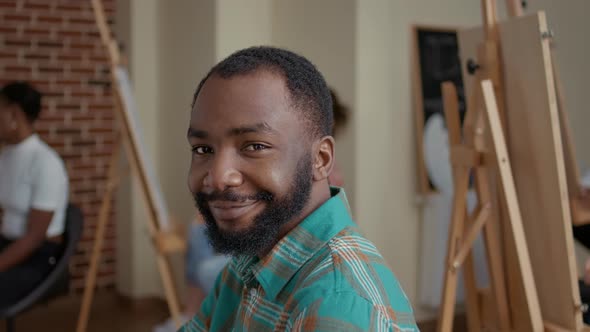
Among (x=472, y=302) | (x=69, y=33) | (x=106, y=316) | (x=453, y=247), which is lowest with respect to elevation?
(x=106, y=316)

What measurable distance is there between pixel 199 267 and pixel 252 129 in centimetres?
200

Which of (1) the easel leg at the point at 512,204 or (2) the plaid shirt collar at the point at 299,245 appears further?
(1) the easel leg at the point at 512,204

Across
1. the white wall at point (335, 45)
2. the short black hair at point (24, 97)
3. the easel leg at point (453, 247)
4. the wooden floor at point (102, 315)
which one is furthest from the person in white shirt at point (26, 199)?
the easel leg at point (453, 247)

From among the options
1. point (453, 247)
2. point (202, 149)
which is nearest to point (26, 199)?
point (453, 247)

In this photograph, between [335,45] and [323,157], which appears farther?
[335,45]

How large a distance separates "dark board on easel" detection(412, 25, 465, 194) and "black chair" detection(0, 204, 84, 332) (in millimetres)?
1602

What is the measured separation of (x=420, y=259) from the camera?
3.51 meters

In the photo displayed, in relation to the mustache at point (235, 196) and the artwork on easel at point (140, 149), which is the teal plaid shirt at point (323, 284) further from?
the artwork on easel at point (140, 149)

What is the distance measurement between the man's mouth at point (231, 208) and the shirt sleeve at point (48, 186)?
80.9 inches

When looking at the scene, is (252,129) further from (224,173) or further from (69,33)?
(69,33)

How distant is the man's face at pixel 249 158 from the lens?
948 mm

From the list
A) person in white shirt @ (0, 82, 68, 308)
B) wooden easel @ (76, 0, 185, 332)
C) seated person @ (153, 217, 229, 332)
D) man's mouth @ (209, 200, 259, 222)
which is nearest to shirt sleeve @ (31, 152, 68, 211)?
person in white shirt @ (0, 82, 68, 308)

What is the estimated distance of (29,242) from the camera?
9.18 feet

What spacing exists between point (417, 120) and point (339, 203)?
8.13ft
